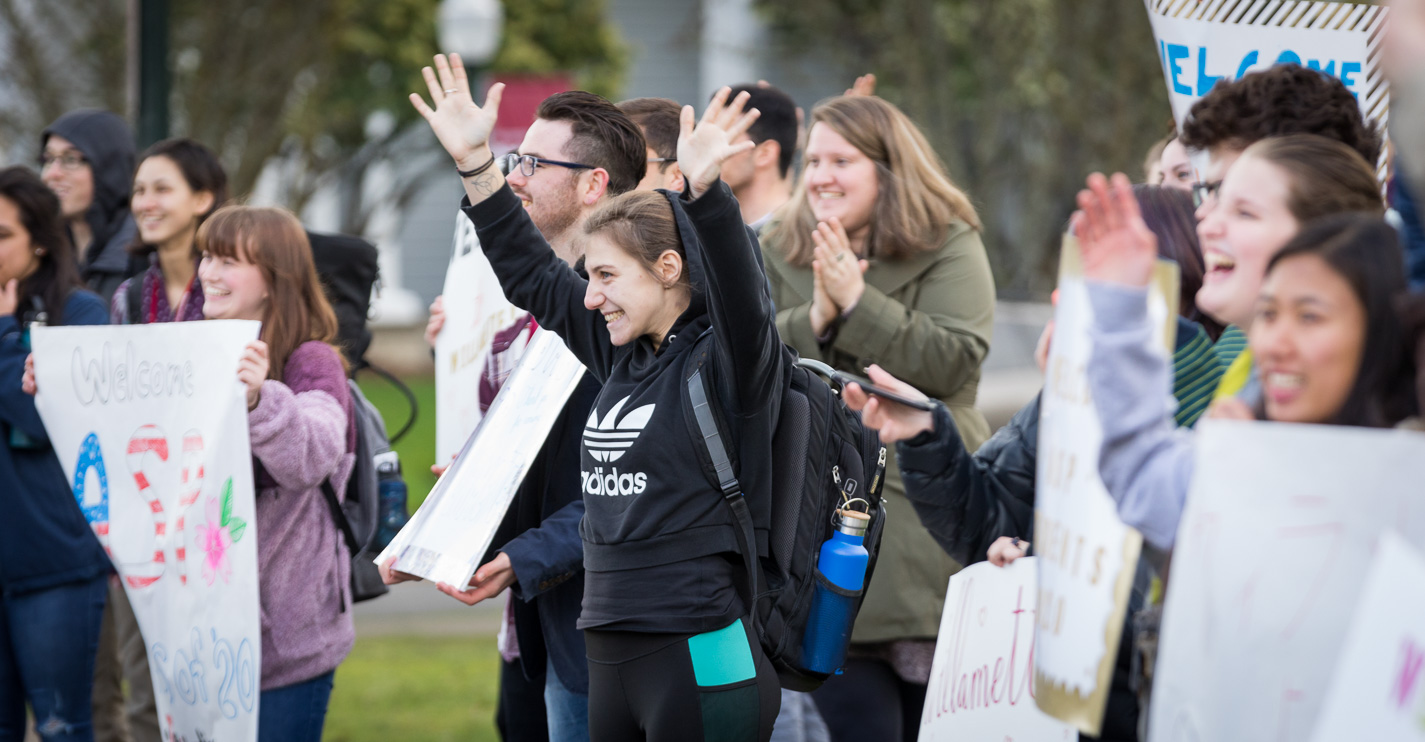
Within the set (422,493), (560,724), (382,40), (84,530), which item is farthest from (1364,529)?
(382,40)

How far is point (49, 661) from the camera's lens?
3.79 metres

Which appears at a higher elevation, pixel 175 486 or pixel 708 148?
pixel 708 148

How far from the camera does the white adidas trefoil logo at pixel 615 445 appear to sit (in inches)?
107

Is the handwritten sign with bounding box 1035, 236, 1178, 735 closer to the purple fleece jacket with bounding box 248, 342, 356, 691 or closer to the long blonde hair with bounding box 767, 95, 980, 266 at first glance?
the long blonde hair with bounding box 767, 95, 980, 266

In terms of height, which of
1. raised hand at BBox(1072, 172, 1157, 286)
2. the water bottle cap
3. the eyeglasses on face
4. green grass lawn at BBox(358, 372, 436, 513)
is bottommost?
green grass lawn at BBox(358, 372, 436, 513)

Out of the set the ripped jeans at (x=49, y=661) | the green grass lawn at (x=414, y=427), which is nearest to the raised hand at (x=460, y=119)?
the ripped jeans at (x=49, y=661)

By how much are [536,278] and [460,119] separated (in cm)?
37

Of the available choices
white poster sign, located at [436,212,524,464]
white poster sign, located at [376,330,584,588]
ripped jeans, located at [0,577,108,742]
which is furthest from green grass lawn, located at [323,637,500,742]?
white poster sign, located at [376,330,584,588]

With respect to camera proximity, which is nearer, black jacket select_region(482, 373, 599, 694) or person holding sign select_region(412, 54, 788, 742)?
person holding sign select_region(412, 54, 788, 742)

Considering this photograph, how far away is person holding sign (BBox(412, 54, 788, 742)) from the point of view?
8.71ft

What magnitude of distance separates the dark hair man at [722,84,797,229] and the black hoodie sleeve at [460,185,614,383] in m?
1.41

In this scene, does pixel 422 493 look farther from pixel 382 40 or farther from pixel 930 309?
pixel 382 40

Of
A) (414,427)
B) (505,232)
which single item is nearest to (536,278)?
(505,232)

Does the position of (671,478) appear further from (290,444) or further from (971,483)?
(290,444)
